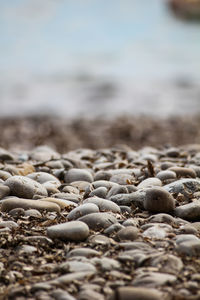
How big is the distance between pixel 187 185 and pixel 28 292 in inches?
55.2

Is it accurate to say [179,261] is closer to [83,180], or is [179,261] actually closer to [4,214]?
[4,214]

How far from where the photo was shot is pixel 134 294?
1.42 metres

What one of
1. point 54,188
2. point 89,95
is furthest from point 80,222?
point 89,95

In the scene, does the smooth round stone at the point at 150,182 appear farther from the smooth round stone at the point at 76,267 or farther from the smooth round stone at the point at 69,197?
the smooth round stone at the point at 76,267

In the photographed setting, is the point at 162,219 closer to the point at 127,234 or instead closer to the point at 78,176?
the point at 127,234

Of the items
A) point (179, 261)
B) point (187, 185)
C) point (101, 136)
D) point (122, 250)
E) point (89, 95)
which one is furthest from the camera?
point (89, 95)

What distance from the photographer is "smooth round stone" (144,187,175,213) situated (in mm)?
2340

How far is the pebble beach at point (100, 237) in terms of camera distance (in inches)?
62.0

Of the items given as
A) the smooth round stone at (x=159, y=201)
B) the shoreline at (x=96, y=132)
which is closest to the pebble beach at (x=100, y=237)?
the smooth round stone at (x=159, y=201)

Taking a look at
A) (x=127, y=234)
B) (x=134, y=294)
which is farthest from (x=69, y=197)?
(x=134, y=294)

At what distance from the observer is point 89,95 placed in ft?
39.2

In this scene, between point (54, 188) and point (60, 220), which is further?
point (54, 188)

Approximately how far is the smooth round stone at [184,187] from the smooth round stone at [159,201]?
0.29 metres

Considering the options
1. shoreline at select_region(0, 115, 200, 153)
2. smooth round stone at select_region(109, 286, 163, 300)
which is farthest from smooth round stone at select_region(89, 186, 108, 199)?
shoreline at select_region(0, 115, 200, 153)
